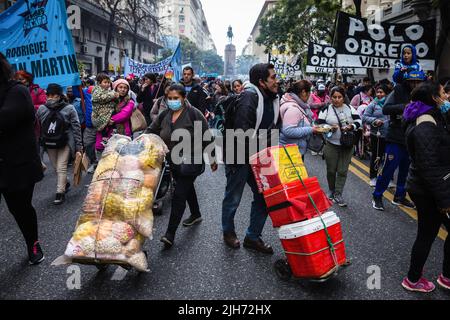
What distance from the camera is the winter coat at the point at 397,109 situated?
16.0 ft

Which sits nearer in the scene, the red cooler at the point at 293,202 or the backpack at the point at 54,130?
the red cooler at the point at 293,202

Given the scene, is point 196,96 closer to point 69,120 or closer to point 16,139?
point 69,120

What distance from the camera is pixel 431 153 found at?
9.16 feet

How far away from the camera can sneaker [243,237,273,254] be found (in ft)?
12.3

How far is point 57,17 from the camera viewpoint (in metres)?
5.08

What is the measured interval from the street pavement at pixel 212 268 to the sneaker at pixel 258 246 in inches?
2.7

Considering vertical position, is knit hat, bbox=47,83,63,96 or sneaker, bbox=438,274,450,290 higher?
knit hat, bbox=47,83,63,96

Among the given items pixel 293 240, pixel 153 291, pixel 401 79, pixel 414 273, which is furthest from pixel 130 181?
pixel 401 79

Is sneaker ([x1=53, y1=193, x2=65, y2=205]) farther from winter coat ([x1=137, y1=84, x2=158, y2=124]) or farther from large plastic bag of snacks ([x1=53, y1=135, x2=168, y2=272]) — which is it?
winter coat ([x1=137, y1=84, x2=158, y2=124])

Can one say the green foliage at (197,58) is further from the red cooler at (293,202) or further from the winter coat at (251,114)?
the red cooler at (293,202)

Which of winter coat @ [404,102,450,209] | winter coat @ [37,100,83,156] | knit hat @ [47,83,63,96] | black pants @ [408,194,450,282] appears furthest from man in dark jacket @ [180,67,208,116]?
black pants @ [408,194,450,282]

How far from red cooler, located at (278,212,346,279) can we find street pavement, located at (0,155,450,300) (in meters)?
0.23

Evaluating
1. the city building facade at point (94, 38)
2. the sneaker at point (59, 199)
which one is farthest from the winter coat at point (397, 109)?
the city building facade at point (94, 38)

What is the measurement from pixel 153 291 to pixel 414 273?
2178 mm
